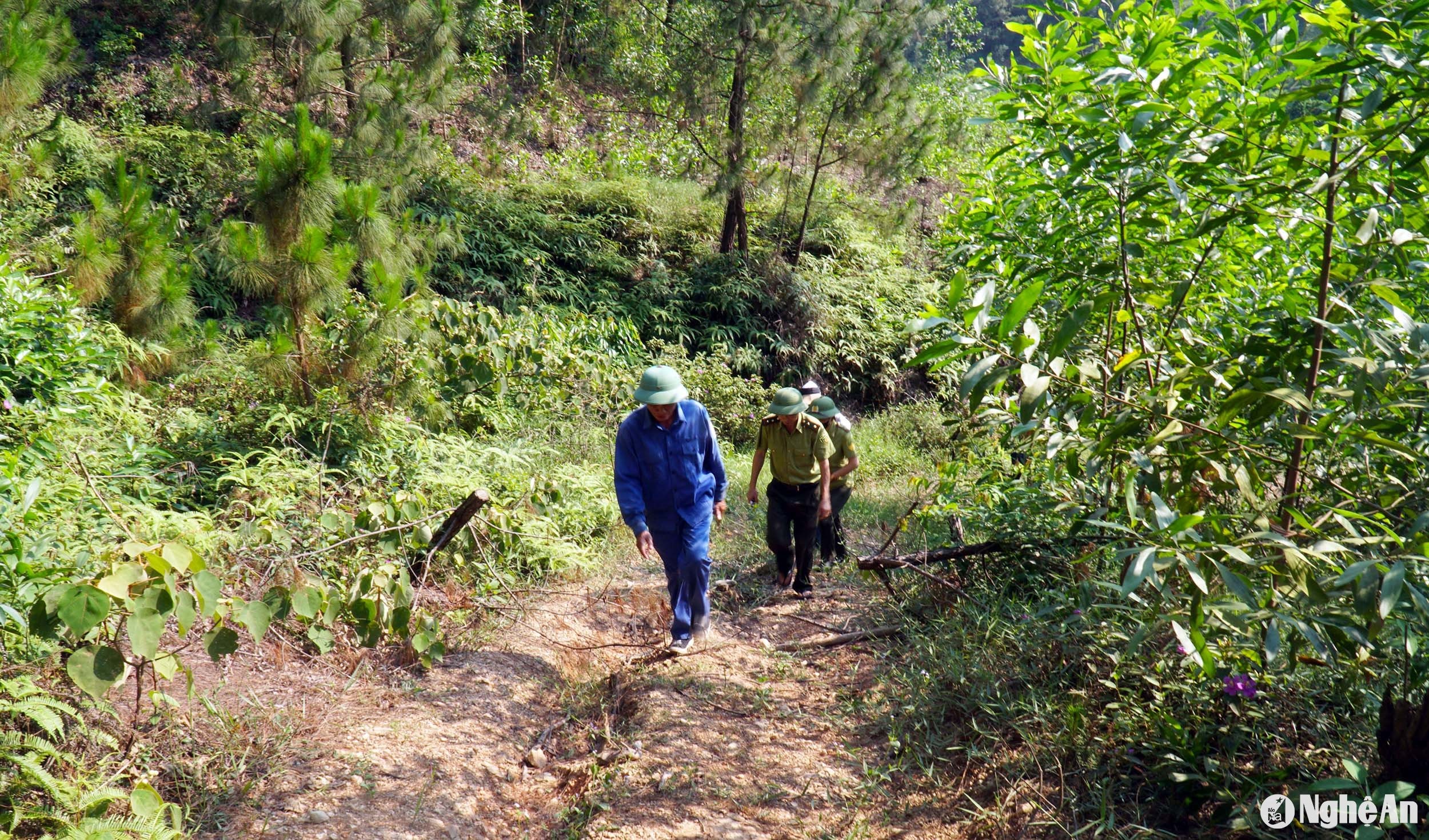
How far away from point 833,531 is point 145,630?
5135mm

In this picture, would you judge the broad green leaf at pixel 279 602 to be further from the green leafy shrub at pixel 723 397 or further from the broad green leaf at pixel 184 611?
the green leafy shrub at pixel 723 397

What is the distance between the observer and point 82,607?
2.58 meters

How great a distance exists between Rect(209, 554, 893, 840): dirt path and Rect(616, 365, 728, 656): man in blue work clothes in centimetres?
39

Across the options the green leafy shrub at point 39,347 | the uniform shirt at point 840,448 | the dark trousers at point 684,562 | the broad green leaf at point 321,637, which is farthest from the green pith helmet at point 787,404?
the green leafy shrub at point 39,347

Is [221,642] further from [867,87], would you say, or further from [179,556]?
[867,87]

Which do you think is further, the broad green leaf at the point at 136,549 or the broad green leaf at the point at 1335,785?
the broad green leaf at the point at 136,549

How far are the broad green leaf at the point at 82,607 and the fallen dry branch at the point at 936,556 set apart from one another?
363cm

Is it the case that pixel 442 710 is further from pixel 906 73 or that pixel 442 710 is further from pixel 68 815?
pixel 906 73

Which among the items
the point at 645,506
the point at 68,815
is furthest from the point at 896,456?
the point at 68,815

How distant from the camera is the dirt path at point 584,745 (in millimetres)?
3447

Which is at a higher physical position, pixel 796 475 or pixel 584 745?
pixel 796 475

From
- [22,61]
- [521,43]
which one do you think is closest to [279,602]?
[22,61]

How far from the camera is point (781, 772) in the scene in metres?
3.84

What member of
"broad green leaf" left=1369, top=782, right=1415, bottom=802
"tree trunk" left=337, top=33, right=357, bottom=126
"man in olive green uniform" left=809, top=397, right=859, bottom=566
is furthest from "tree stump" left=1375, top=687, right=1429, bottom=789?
"tree trunk" left=337, top=33, right=357, bottom=126
